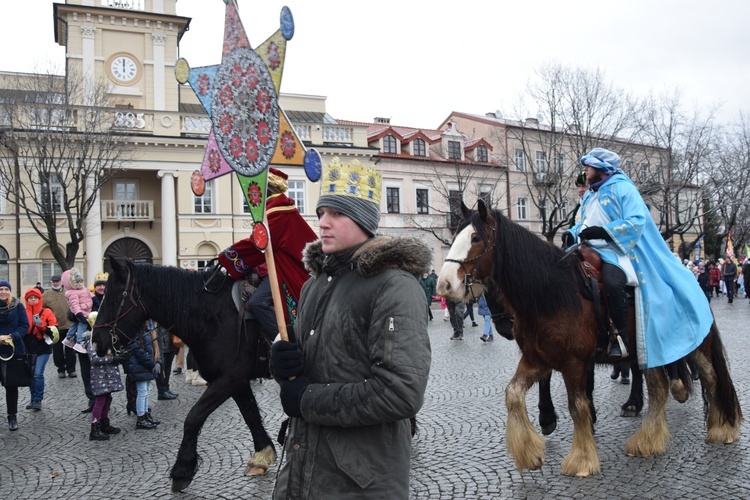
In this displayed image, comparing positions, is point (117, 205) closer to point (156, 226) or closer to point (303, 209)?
point (156, 226)

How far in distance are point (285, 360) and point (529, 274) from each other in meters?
3.17

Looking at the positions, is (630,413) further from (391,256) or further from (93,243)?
(93,243)

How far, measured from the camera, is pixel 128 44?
32969mm

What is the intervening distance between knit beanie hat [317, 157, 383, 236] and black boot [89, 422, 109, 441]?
5.90m

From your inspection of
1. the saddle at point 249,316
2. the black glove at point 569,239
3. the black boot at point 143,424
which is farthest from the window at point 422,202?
the saddle at point 249,316

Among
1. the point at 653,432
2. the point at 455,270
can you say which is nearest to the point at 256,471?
the point at 455,270

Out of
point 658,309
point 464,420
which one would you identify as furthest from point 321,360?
point 464,420

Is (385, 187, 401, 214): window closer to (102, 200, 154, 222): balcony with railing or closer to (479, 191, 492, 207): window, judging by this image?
(479, 191, 492, 207): window

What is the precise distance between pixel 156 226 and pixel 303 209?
762 cm

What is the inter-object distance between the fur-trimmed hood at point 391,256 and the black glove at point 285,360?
39 cm

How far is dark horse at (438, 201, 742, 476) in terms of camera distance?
5156 mm

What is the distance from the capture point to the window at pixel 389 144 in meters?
40.3

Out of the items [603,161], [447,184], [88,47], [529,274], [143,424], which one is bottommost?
[143,424]

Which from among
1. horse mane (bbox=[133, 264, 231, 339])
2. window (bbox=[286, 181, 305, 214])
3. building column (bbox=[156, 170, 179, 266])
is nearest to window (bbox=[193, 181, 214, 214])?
building column (bbox=[156, 170, 179, 266])
